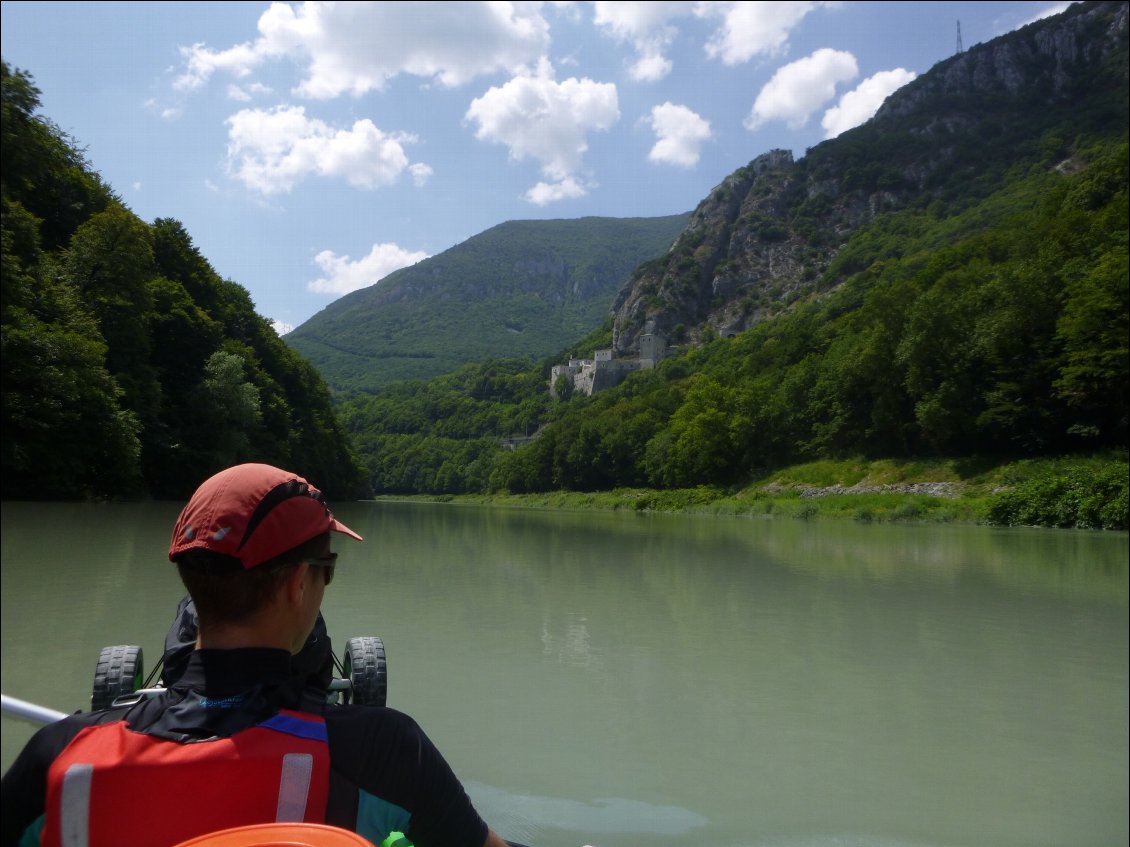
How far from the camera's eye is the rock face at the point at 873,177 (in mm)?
106062

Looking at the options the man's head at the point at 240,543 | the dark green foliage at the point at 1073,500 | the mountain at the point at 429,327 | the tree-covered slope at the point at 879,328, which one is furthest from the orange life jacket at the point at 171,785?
the mountain at the point at 429,327

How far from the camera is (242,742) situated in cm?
110

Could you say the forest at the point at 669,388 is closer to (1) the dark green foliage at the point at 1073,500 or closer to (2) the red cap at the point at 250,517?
(1) the dark green foliage at the point at 1073,500

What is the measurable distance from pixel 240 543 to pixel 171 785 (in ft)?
1.18

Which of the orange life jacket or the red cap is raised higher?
the red cap

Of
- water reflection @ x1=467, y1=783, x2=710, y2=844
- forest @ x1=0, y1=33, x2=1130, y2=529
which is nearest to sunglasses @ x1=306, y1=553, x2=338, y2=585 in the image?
water reflection @ x1=467, y1=783, x2=710, y2=844

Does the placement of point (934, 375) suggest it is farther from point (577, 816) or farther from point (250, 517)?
point (250, 517)

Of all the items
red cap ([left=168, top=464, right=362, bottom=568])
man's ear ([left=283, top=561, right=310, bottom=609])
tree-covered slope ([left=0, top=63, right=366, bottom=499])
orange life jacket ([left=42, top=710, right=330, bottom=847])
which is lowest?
orange life jacket ([left=42, top=710, right=330, bottom=847])

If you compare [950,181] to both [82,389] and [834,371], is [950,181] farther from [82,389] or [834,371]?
[82,389]

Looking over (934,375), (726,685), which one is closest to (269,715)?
(726,685)

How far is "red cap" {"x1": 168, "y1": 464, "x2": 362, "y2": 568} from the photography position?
1.25 metres

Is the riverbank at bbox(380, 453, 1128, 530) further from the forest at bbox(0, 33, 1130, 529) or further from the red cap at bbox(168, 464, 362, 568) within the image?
the red cap at bbox(168, 464, 362, 568)

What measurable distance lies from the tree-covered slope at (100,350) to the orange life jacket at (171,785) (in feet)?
59.4

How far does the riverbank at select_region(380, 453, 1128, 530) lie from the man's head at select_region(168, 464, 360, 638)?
22.6 meters
